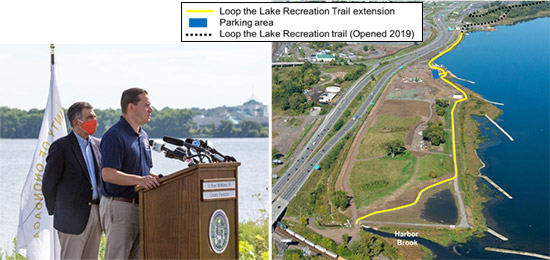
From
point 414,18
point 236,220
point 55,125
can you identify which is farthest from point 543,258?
point 236,220

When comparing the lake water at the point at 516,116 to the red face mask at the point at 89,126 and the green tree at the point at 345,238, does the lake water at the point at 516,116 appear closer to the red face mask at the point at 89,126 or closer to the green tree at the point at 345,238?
the green tree at the point at 345,238

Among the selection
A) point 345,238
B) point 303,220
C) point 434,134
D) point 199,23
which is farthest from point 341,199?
point 199,23

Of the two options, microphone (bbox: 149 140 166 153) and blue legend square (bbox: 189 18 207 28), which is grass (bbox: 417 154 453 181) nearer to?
blue legend square (bbox: 189 18 207 28)

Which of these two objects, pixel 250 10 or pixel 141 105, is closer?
pixel 141 105

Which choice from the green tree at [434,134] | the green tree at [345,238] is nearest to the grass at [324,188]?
the green tree at [345,238]

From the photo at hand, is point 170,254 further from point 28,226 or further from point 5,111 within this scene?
point 5,111

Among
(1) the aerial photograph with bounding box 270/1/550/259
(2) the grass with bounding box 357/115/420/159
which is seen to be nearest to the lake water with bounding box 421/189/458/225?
(1) the aerial photograph with bounding box 270/1/550/259

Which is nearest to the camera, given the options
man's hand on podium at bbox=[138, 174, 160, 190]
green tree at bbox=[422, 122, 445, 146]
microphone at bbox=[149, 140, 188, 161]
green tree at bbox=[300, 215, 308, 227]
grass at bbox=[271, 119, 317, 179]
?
man's hand on podium at bbox=[138, 174, 160, 190]

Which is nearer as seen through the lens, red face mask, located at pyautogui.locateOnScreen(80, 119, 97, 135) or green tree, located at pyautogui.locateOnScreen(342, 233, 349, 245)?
red face mask, located at pyautogui.locateOnScreen(80, 119, 97, 135)
